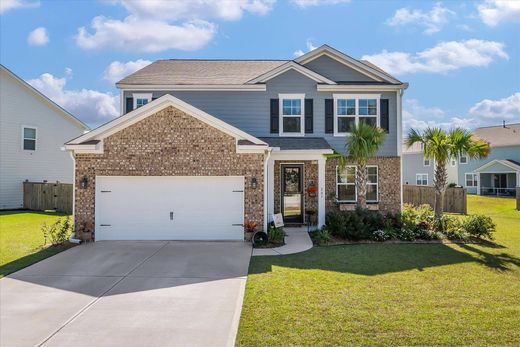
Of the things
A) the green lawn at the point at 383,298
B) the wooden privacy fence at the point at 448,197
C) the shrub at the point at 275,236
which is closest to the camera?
the green lawn at the point at 383,298

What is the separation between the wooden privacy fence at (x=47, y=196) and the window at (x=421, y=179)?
3305 cm

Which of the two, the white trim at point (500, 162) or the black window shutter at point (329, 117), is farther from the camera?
the white trim at point (500, 162)

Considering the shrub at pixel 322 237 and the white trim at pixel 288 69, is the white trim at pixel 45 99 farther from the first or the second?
the shrub at pixel 322 237

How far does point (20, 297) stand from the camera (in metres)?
6.55

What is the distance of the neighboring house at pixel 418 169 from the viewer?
37938mm

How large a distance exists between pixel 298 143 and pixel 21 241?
1019 cm

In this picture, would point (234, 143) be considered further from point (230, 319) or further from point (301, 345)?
point (301, 345)

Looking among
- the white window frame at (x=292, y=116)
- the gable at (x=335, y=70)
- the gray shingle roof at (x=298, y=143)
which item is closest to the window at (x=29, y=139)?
the gray shingle roof at (x=298, y=143)

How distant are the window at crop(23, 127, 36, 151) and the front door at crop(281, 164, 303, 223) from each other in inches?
644

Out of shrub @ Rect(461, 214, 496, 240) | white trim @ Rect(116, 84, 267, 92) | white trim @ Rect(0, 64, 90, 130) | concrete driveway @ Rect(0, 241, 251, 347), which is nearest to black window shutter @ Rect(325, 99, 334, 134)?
white trim @ Rect(116, 84, 267, 92)

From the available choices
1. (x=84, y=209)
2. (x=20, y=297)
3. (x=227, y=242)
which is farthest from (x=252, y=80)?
(x=20, y=297)

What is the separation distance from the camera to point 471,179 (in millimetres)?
38281

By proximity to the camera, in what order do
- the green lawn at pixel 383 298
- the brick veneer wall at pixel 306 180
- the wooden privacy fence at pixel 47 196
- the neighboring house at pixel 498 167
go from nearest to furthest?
1. the green lawn at pixel 383 298
2. the brick veneer wall at pixel 306 180
3. the wooden privacy fence at pixel 47 196
4. the neighboring house at pixel 498 167

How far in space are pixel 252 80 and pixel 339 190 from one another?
588 cm
